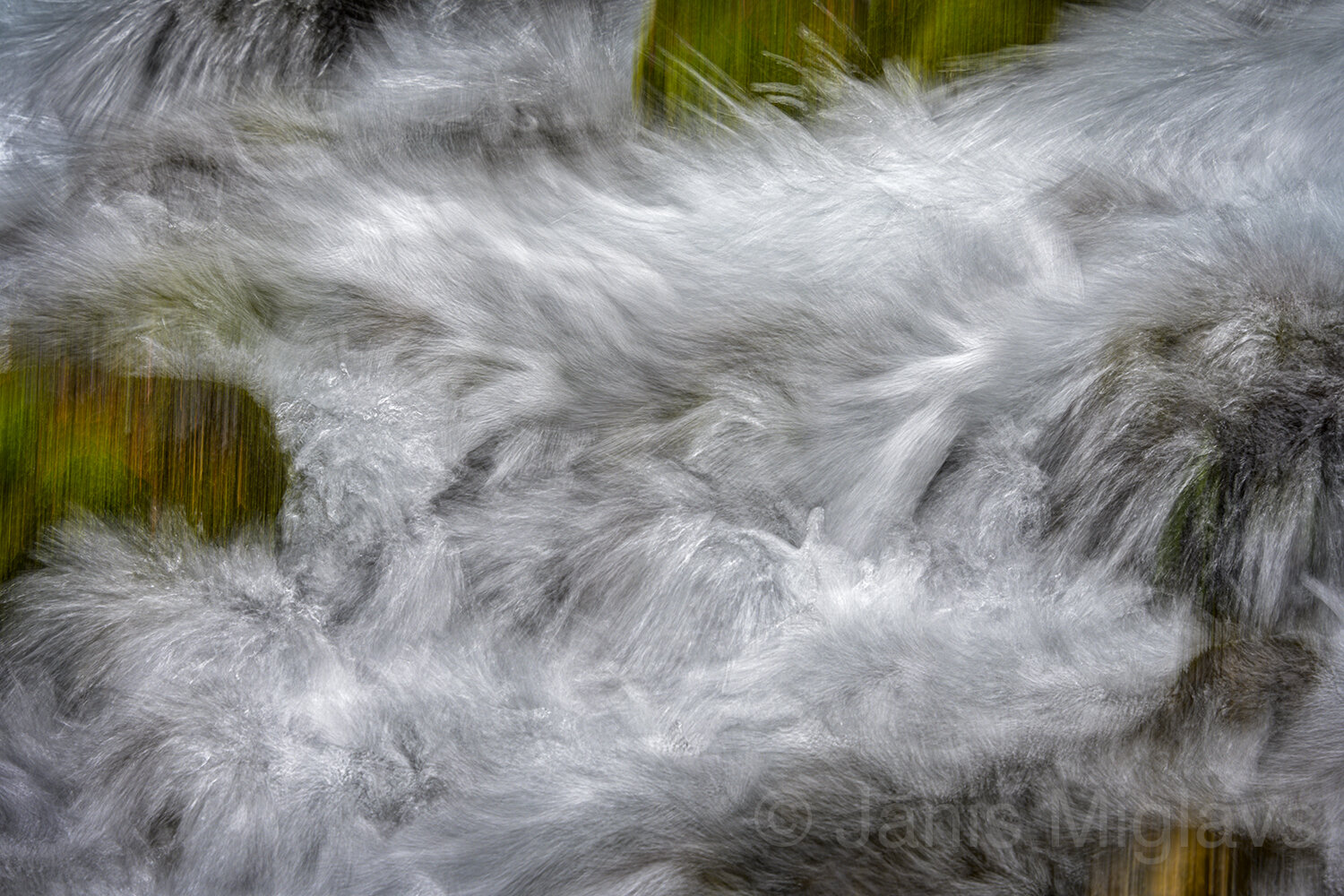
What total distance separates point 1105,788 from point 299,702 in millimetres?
1024

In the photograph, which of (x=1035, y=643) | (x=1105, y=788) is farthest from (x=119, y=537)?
(x=1105, y=788)

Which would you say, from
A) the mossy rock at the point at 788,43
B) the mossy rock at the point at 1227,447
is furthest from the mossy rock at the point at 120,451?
the mossy rock at the point at 1227,447

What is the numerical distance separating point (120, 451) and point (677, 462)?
0.77 m

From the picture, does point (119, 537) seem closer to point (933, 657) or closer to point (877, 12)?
point (933, 657)

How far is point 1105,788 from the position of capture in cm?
104

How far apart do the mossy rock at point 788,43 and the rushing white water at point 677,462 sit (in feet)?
0.16

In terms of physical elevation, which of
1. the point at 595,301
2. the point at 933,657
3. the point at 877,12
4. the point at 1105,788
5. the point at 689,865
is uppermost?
the point at 877,12

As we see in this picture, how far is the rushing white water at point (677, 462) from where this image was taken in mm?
1036

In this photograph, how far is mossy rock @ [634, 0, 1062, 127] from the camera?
1.14 metres

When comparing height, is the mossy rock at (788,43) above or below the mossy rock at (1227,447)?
above

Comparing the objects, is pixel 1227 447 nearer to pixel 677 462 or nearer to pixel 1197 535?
pixel 1197 535

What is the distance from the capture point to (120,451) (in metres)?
1.14

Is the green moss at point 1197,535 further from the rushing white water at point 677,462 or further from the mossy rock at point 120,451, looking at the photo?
the mossy rock at point 120,451

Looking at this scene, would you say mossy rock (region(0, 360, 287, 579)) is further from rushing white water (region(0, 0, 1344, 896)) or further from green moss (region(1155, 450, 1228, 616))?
green moss (region(1155, 450, 1228, 616))
